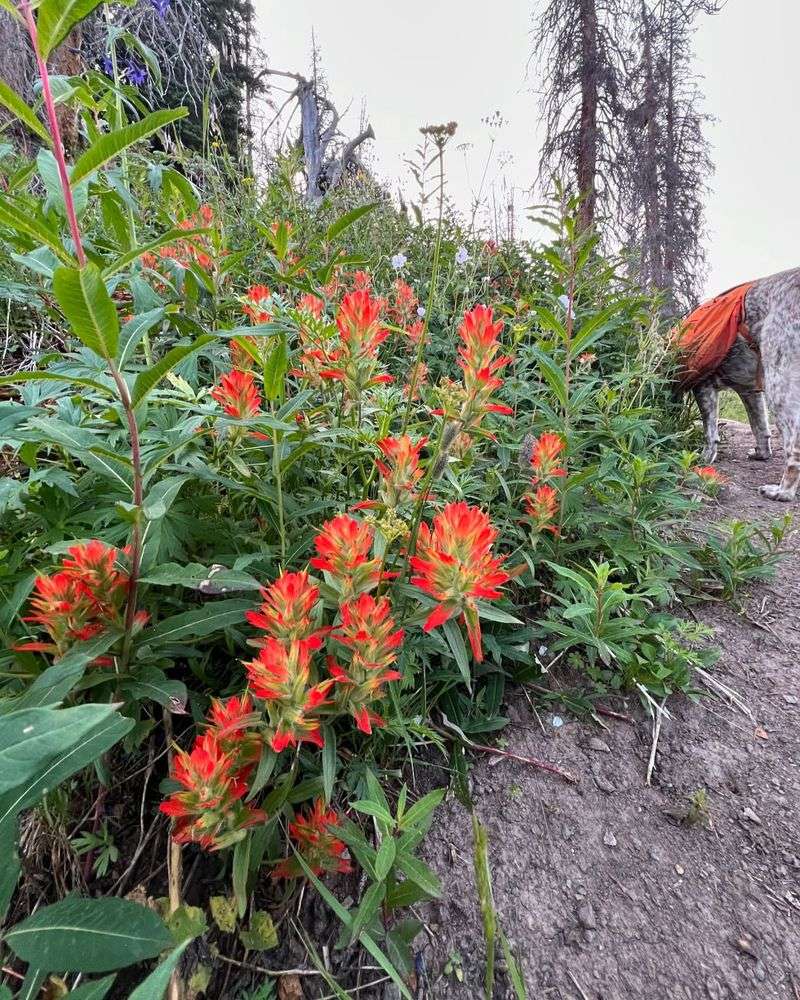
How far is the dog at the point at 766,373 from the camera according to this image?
284 centimetres

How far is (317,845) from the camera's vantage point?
2.61 feet

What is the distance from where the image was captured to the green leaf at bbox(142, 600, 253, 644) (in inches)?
30.6

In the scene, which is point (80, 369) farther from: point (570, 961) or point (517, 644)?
point (570, 961)

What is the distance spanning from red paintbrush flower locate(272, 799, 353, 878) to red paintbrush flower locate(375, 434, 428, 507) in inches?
20.2

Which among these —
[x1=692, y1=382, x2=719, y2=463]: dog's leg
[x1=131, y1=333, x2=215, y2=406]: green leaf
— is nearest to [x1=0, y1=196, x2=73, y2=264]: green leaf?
[x1=131, y1=333, x2=215, y2=406]: green leaf

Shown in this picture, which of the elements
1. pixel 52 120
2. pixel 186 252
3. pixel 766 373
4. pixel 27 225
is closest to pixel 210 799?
pixel 27 225

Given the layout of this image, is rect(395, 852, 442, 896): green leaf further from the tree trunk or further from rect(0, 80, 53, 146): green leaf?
the tree trunk

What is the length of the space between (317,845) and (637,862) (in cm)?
68

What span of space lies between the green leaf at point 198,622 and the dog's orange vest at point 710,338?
10.7 feet

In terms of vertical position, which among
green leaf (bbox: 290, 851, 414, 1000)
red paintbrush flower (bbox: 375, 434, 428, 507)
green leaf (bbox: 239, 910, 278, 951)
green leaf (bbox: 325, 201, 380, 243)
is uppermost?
green leaf (bbox: 325, 201, 380, 243)

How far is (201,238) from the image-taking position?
5.24ft

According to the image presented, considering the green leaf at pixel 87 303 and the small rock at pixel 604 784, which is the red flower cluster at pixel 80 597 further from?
the small rock at pixel 604 784

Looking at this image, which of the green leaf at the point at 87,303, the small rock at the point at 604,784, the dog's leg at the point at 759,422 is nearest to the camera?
the green leaf at the point at 87,303

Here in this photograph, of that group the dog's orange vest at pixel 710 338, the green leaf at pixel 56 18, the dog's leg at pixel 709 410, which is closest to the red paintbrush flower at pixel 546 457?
the green leaf at pixel 56 18
